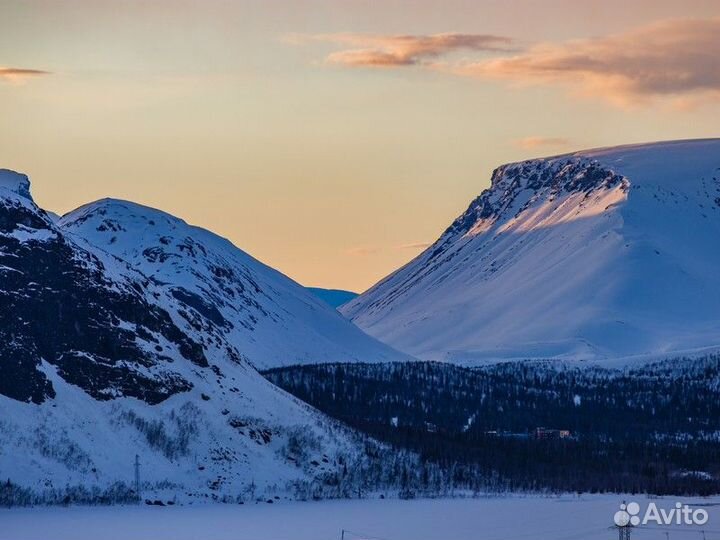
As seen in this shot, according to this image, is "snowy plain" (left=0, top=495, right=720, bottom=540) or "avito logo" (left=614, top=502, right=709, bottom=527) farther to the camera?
"avito logo" (left=614, top=502, right=709, bottom=527)

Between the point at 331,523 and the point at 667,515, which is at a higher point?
the point at 667,515

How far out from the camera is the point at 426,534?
537ft

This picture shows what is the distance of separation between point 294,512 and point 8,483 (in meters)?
26.9

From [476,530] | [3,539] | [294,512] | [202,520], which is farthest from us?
[294,512]

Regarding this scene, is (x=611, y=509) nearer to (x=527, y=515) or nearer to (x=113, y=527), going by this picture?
(x=527, y=515)

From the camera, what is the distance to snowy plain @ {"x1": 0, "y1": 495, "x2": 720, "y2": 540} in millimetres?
160000

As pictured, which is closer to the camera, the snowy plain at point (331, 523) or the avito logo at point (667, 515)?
the snowy plain at point (331, 523)

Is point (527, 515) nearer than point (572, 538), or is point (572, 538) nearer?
point (572, 538)

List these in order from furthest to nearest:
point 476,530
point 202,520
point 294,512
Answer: point 294,512 → point 202,520 → point 476,530

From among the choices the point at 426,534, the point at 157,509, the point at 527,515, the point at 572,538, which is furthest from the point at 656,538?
the point at 157,509

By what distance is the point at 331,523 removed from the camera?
174 metres

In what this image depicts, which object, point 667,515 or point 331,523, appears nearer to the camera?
point 331,523

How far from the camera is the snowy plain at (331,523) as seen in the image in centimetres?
16000

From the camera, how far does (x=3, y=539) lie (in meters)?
156
